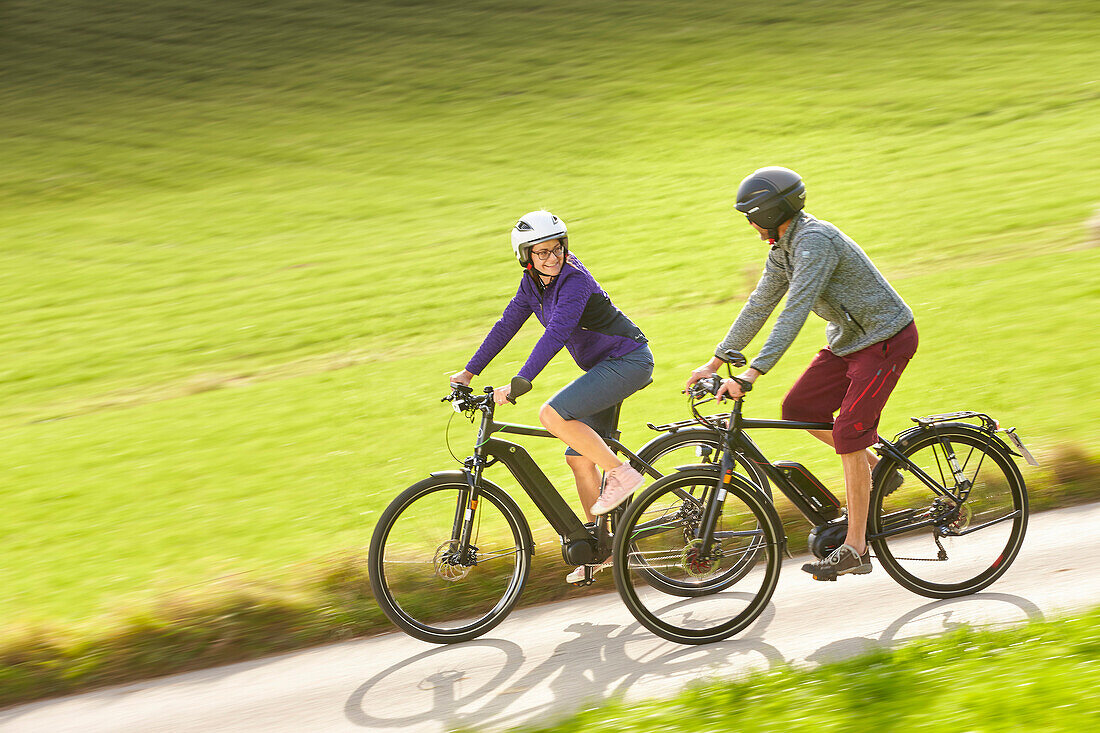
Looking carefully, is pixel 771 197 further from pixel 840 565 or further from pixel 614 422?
pixel 840 565

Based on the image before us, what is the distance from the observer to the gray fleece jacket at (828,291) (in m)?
4.75

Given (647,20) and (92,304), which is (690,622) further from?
(647,20)

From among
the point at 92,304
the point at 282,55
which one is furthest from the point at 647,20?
the point at 92,304

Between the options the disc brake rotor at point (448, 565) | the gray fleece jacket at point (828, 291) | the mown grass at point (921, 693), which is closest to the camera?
the mown grass at point (921, 693)

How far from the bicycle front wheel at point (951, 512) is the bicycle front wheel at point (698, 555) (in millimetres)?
588

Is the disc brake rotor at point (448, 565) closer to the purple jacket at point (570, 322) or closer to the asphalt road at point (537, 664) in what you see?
the asphalt road at point (537, 664)

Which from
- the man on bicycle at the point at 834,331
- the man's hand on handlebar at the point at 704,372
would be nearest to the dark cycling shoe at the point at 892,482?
the man on bicycle at the point at 834,331

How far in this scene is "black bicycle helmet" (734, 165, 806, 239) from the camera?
4.80 m

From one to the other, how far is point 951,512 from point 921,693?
Answer: 166 centimetres

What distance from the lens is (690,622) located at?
16.8 feet

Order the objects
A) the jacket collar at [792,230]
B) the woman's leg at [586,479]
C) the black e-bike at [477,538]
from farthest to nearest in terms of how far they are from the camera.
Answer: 1. the woman's leg at [586,479]
2. the black e-bike at [477,538]
3. the jacket collar at [792,230]

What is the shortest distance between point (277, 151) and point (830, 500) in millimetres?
23257

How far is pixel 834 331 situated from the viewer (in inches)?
199

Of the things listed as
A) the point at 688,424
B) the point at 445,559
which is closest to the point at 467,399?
the point at 445,559
